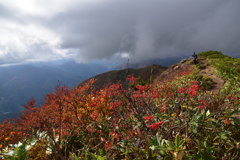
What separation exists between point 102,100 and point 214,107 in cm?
403

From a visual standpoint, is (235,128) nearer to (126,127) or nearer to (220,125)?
(220,125)

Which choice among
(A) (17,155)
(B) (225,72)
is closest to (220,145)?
(A) (17,155)

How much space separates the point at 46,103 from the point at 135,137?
1642 centimetres

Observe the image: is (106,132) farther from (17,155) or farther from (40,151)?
(17,155)

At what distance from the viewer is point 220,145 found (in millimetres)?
2434

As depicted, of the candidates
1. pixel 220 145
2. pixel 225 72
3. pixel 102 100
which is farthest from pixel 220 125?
pixel 225 72

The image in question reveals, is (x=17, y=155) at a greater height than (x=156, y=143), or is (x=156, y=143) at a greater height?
(x=17, y=155)

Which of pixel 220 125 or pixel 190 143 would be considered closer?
pixel 190 143

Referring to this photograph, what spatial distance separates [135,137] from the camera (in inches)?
110

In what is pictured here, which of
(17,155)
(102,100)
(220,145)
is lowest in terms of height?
(220,145)

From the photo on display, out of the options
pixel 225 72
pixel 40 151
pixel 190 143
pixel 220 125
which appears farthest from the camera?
pixel 225 72

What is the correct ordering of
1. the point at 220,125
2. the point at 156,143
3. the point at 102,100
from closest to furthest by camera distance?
the point at 156,143, the point at 220,125, the point at 102,100

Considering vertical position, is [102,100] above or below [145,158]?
above

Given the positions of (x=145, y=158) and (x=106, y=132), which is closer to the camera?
(x=145, y=158)
